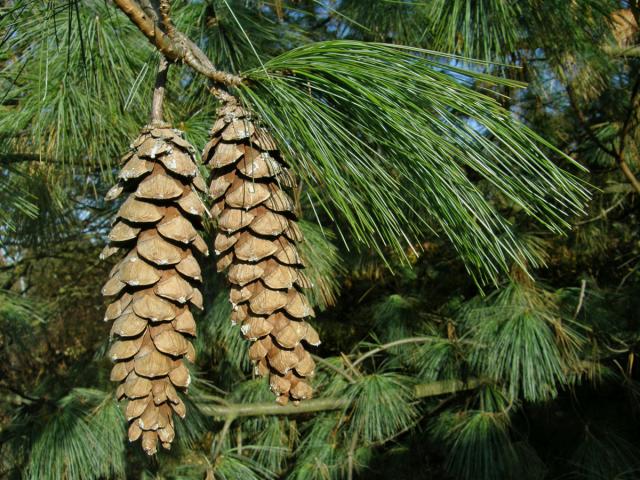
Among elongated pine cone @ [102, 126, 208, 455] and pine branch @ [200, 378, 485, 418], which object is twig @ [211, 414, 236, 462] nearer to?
pine branch @ [200, 378, 485, 418]

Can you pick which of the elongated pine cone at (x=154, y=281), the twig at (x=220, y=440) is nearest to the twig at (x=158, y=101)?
the elongated pine cone at (x=154, y=281)

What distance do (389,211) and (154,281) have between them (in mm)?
185

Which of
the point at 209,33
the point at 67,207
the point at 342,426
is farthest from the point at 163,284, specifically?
the point at 342,426

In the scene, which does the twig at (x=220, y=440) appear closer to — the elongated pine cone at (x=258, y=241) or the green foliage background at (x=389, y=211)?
the green foliage background at (x=389, y=211)

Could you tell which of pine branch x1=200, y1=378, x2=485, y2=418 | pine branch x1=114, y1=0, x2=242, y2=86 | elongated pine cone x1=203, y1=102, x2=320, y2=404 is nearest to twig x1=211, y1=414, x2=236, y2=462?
pine branch x1=200, y1=378, x2=485, y2=418

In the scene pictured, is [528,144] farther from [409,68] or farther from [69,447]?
[69,447]

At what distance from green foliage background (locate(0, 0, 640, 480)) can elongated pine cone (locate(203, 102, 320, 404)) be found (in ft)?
0.09

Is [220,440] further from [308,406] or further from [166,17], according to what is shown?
[166,17]

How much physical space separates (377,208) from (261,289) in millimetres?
112

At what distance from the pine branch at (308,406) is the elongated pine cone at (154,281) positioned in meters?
0.94

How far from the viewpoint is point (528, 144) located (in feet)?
1.45

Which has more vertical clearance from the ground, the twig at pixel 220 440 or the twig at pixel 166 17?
the twig at pixel 166 17

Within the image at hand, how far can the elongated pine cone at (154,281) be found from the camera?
16.6 inches

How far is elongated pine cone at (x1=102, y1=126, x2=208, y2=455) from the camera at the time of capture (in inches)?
16.6
